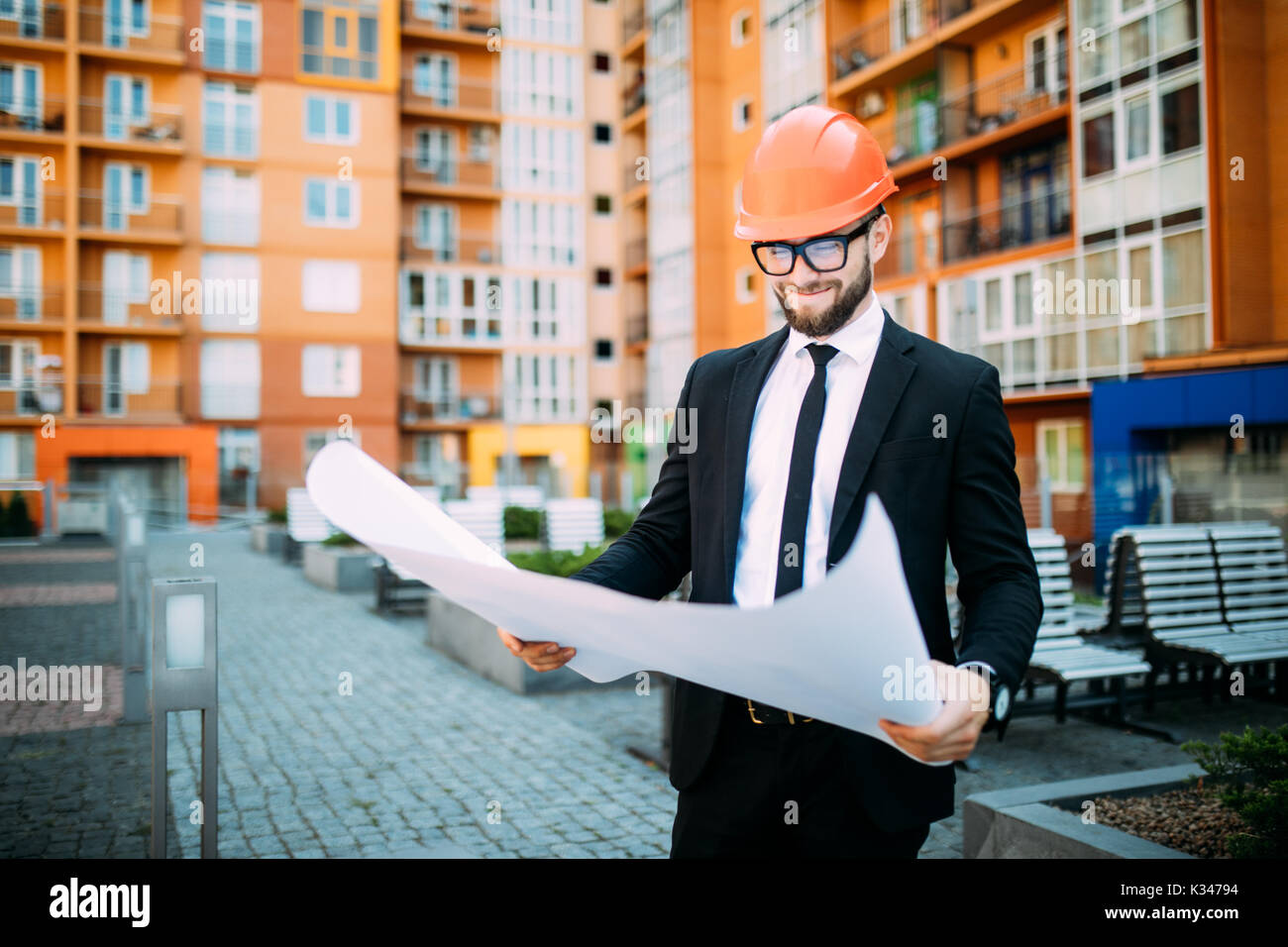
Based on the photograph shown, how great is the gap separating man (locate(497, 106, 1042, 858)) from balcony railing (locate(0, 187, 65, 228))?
138ft

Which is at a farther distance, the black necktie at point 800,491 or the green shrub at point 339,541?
the green shrub at point 339,541

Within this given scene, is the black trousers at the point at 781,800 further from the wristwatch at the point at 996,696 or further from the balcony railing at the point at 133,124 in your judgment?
the balcony railing at the point at 133,124

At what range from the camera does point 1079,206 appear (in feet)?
70.7

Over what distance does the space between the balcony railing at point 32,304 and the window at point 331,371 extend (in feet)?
28.1

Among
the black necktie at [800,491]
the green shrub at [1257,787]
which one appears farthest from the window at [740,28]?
the black necktie at [800,491]

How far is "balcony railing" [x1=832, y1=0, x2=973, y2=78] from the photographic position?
2608 centimetres

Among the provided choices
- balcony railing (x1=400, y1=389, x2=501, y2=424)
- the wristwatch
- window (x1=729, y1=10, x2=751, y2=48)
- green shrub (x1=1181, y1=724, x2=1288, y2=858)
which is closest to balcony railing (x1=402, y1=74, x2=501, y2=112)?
balcony railing (x1=400, y1=389, x2=501, y2=424)

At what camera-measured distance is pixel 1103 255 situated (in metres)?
21.1

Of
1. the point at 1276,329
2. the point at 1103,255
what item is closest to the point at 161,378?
the point at 1103,255

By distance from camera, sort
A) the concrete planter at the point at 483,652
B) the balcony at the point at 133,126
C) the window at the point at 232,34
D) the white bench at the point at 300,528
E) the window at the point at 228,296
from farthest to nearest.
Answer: the window at the point at 232,34, the window at the point at 228,296, the balcony at the point at 133,126, the white bench at the point at 300,528, the concrete planter at the point at 483,652

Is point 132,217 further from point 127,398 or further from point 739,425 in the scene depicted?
point 739,425

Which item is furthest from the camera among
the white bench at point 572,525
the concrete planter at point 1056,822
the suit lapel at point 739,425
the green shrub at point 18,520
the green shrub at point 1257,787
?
the green shrub at point 18,520

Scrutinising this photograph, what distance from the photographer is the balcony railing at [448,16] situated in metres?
44.3
